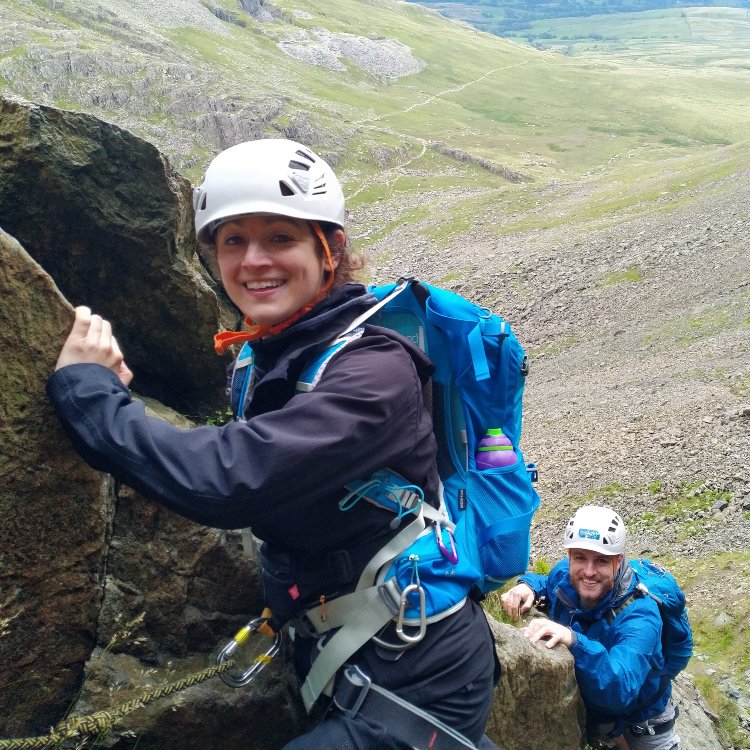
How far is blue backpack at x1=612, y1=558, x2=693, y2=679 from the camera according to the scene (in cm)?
766

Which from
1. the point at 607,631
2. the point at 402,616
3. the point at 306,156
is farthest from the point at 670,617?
the point at 306,156

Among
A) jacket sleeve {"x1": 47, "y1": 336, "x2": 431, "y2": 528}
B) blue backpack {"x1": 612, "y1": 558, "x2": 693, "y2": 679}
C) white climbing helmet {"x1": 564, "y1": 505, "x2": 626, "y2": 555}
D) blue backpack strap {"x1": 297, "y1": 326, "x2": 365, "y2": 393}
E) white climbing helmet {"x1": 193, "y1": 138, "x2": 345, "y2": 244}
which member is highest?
white climbing helmet {"x1": 193, "y1": 138, "x2": 345, "y2": 244}

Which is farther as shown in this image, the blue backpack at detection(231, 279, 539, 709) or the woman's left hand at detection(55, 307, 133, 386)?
the blue backpack at detection(231, 279, 539, 709)

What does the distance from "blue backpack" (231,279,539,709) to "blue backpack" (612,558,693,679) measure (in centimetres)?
308

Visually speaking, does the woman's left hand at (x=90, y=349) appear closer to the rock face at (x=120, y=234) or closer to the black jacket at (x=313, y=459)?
the black jacket at (x=313, y=459)

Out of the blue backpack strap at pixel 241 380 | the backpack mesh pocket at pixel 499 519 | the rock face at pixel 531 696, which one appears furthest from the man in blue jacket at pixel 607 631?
the blue backpack strap at pixel 241 380

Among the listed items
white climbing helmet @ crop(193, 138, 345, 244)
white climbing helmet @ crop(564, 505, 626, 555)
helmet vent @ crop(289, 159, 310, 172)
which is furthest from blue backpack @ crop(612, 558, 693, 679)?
helmet vent @ crop(289, 159, 310, 172)

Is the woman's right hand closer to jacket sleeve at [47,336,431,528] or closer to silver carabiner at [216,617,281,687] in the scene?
silver carabiner at [216,617,281,687]

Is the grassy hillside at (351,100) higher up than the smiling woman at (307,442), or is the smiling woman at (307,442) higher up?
the smiling woman at (307,442)

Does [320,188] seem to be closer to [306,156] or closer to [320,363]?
[306,156]

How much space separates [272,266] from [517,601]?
535 centimetres

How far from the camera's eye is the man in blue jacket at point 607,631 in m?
7.32

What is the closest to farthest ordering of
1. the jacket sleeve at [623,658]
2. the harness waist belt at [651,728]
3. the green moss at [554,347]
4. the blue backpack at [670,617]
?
the jacket sleeve at [623,658] < the blue backpack at [670,617] < the harness waist belt at [651,728] < the green moss at [554,347]

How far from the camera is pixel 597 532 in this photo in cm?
798
